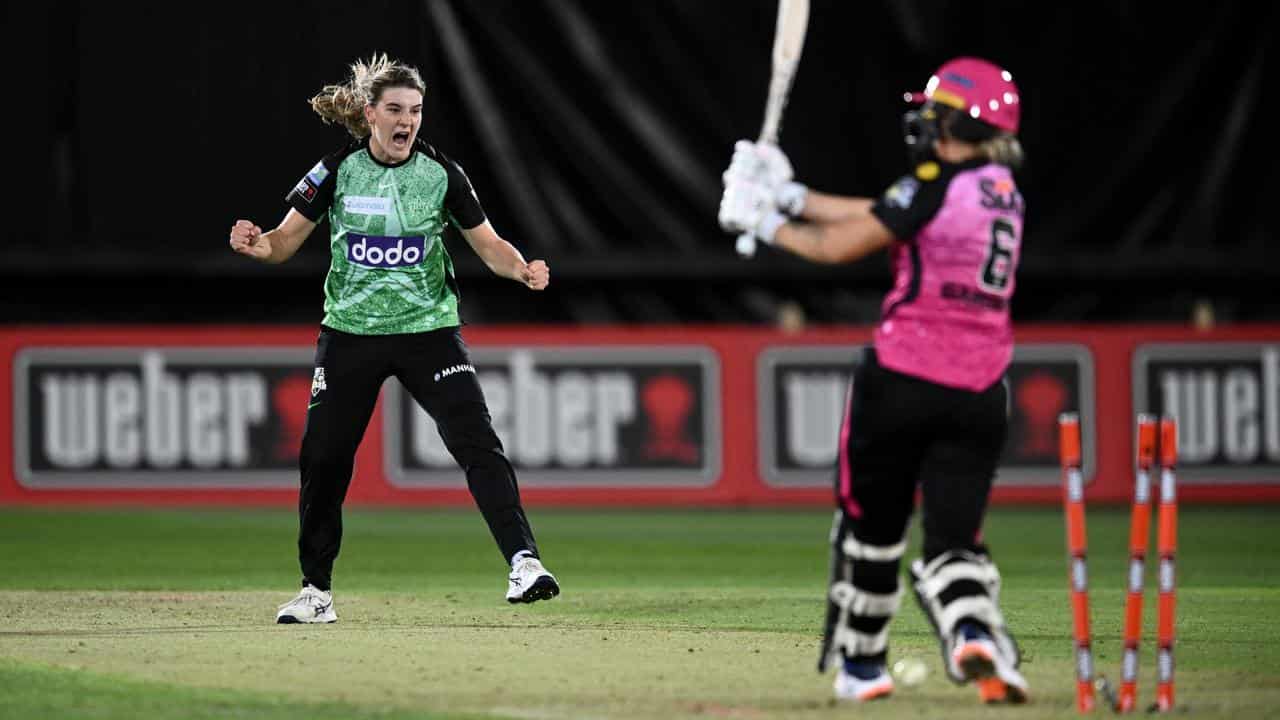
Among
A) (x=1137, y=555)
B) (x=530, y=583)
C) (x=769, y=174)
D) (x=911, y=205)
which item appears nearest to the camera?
(x=1137, y=555)

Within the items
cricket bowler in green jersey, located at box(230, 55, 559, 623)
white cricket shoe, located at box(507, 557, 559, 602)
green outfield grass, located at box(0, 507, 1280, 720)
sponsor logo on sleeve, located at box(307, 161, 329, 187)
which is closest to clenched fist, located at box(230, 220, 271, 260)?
cricket bowler in green jersey, located at box(230, 55, 559, 623)

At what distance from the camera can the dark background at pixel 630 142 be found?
58.6 ft

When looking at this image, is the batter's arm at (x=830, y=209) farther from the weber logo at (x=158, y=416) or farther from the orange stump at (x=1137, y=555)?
the weber logo at (x=158, y=416)

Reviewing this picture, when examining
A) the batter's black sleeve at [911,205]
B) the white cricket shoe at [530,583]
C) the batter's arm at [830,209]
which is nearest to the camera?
the batter's black sleeve at [911,205]

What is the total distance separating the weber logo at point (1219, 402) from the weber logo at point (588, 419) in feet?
11.5

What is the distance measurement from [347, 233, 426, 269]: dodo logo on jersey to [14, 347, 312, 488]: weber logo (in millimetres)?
8128

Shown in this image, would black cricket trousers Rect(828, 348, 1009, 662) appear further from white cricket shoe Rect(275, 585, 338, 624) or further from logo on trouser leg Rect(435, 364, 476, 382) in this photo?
white cricket shoe Rect(275, 585, 338, 624)

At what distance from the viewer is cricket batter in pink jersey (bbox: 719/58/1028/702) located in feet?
20.8

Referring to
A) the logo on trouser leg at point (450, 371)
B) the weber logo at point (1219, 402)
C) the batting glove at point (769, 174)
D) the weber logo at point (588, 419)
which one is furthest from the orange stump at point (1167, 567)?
the weber logo at point (1219, 402)

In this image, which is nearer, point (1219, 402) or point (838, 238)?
point (838, 238)

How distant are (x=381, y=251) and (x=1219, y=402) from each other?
990 cm

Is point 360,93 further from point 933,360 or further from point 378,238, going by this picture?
point 933,360

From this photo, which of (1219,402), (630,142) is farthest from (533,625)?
(630,142)

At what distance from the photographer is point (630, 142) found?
18250 millimetres
